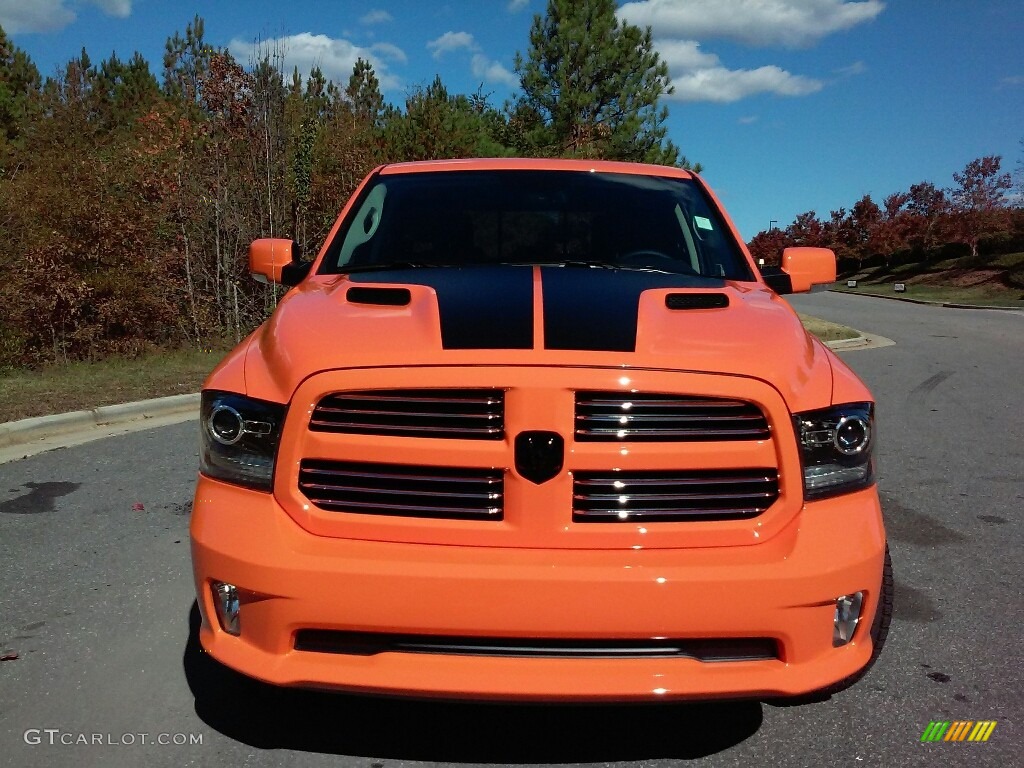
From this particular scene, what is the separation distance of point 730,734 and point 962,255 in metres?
52.6

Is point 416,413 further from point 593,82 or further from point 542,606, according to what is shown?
point 593,82

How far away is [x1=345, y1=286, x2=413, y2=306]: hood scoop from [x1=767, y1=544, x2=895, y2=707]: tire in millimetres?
1507

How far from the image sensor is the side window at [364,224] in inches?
150

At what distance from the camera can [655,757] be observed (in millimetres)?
2660

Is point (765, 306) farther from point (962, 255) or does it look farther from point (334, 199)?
point (962, 255)

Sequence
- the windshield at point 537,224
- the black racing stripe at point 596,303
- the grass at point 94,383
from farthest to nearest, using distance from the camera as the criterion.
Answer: the grass at point 94,383 → the windshield at point 537,224 → the black racing stripe at point 596,303

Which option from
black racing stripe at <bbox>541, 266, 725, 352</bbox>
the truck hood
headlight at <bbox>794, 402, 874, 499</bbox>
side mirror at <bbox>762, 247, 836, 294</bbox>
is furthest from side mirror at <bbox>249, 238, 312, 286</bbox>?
headlight at <bbox>794, 402, 874, 499</bbox>

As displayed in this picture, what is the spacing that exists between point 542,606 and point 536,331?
2.34ft

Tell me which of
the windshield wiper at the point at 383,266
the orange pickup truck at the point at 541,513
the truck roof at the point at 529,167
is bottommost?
the orange pickup truck at the point at 541,513

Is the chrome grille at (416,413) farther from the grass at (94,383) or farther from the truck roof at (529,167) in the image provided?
the grass at (94,383)

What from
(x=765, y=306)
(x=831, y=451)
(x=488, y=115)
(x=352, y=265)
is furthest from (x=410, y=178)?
(x=488, y=115)

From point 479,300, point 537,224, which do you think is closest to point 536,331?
point 479,300

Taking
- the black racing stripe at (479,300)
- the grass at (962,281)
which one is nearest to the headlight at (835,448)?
the black racing stripe at (479,300)

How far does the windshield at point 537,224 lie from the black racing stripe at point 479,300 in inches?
13.3
